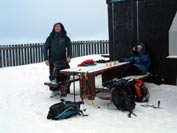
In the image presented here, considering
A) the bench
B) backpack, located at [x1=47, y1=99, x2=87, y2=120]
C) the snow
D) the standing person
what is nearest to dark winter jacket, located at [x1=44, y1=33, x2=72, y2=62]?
the standing person

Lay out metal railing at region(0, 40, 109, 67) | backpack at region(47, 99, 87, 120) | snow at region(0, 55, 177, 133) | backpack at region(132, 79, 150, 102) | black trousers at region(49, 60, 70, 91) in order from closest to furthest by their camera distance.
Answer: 1. snow at region(0, 55, 177, 133)
2. backpack at region(47, 99, 87, 120)
3. backpack at region(132, 79, 150, 102)
4. black trousers at region(49, 60, 70, 91)
5. metal railing at region(0, 40, 109, 67)

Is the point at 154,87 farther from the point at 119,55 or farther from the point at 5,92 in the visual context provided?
the point at 5,92

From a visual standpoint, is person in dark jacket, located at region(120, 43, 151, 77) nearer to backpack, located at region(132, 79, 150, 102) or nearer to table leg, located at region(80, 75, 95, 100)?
backpack, located at region(132, 79, 150, 102)

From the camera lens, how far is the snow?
615 centimetres

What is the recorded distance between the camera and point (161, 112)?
23.1 ft

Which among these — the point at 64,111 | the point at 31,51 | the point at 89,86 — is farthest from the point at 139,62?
the point at 31,51

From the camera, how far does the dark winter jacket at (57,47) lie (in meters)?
8.79

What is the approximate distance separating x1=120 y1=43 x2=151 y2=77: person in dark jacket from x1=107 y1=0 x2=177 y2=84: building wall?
35 centimetres

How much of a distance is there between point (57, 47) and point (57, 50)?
7 cm

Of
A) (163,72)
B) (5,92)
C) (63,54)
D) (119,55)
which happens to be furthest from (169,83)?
(5,92)

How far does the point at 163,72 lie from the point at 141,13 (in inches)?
61.7

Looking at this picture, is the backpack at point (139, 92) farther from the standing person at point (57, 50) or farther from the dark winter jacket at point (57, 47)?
the dark winter jacket at point (57, 47)

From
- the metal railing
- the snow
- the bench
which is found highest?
the metal railing

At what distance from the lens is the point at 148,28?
924 centimetres
